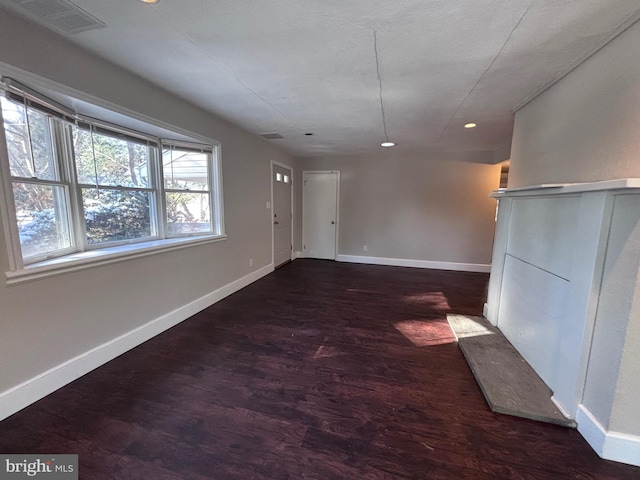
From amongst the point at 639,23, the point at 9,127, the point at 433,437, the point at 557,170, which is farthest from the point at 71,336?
the point at 639,23

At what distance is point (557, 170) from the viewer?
6.75 ft

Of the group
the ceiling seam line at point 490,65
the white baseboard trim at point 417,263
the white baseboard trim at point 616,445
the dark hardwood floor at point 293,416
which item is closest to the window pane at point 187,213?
→ the dark hardwood floor at point 293,416

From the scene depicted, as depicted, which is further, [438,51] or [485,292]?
[485,292]

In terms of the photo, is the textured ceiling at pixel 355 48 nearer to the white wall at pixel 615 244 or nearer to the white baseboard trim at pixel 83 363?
the white wall at pixel 615 244

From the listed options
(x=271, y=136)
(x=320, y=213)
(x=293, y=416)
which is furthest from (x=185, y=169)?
(x=320, y=213)

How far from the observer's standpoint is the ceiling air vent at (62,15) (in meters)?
1.44

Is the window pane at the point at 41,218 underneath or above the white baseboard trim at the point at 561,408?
above

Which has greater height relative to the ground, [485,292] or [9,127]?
[9,127]

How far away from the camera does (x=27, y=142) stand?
179 centimetres

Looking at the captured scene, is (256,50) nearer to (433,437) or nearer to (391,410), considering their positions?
(391,410)

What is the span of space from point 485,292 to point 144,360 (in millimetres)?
4385

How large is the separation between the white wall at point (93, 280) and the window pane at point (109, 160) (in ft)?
1.21

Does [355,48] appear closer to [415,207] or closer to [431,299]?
[431,299]

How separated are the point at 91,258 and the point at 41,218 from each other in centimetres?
41
